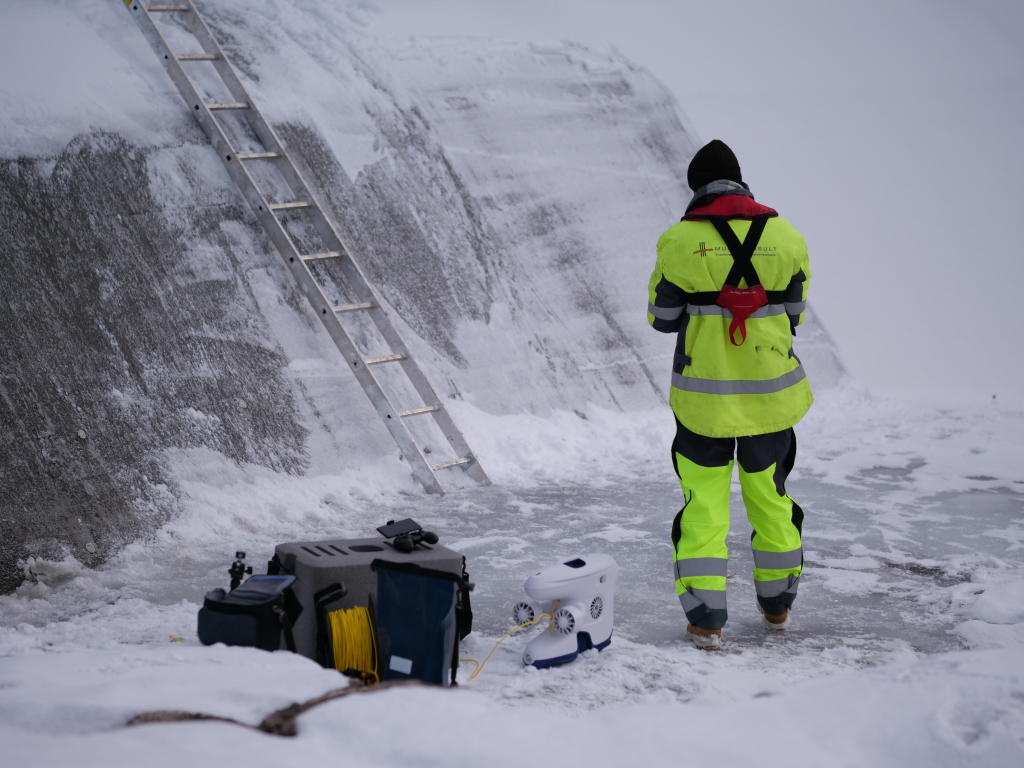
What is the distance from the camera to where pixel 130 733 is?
6.30ft

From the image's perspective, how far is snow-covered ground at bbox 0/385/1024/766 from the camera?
81.7 inches

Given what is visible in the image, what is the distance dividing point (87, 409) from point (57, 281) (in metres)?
0.66

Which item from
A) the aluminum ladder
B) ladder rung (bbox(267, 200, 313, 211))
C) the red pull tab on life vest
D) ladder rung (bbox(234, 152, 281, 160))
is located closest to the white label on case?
the red pull tab on life vest

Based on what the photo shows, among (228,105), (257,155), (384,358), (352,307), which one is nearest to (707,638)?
(384,358)

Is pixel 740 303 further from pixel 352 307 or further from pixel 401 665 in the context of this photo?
pixel 352 307

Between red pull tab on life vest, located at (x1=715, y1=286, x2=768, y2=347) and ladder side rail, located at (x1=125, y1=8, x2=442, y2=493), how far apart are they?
225 centimetres

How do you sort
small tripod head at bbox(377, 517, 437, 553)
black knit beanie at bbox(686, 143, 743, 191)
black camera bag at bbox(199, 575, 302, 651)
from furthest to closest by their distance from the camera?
black knit beanie at bbox(686, 143, 743, 191) < small tripod head at bbox(377, 517, 437, 553) < black camera bag at bbox(199, 575, 302, 651)

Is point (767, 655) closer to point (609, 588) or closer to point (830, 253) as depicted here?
point (609, 588)

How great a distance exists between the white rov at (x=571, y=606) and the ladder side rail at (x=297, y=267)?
2138 mm

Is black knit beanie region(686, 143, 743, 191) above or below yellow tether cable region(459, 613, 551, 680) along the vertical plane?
above

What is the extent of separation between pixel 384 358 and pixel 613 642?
2.48m

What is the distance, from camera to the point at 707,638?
3.14 metres

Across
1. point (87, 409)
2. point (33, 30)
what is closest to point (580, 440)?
point (87, 409)

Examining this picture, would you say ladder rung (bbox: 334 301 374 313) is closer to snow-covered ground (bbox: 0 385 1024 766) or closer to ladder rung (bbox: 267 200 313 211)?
ladder rung (bbox: 267 200 313 211)
